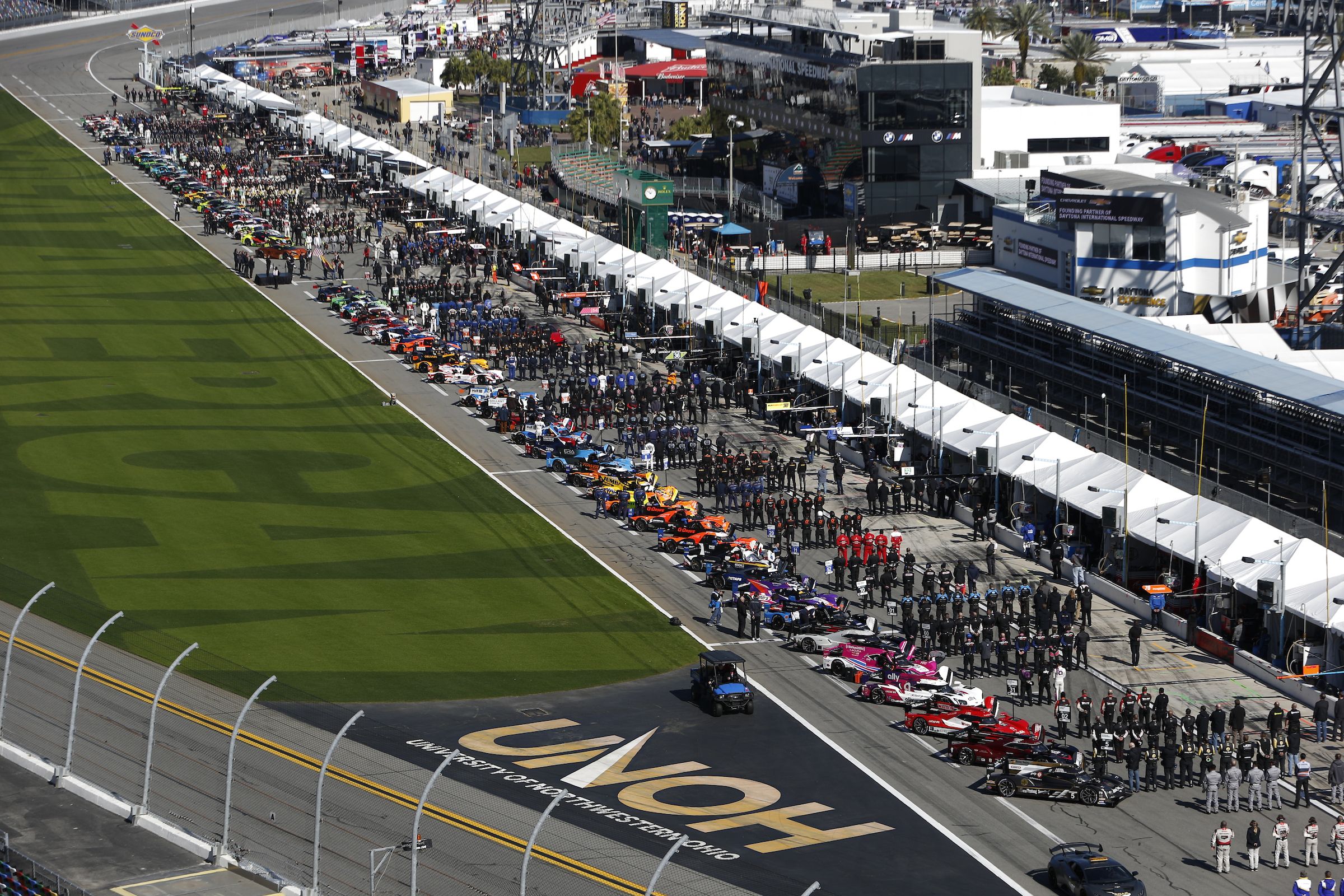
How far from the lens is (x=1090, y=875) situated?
39.2m

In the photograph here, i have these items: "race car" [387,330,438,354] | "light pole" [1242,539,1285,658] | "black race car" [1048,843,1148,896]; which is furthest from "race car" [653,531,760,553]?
"race car" [387,330,438,354]

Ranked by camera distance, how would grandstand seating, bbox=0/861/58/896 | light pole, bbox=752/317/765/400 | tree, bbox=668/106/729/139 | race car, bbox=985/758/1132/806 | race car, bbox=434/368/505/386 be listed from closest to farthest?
grandstand seating, bbox=0/861/58/896
race car, bbox=985/758/1132/806
light pole, bbox=752/317/765/400
race car, bbox=434/368/505/386
tree, bbox=668/106/729/139

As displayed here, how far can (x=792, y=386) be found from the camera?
3265 inches

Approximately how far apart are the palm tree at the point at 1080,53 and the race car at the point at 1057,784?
444 ft

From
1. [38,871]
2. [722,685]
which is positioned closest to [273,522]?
[722,685]

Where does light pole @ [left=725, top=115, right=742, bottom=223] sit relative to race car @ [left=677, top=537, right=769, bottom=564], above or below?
above

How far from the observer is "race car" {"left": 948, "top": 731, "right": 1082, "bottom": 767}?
46125 mm

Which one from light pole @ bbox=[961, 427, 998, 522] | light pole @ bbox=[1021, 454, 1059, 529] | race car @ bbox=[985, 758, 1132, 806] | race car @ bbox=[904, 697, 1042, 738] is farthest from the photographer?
light pole @ bbox=[961, 427, 998, 522]

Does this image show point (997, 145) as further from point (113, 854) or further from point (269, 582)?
point (113, 854)

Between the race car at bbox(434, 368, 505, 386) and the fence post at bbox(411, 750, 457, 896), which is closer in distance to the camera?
the fence post at bbox(411, 750, 457, 896)

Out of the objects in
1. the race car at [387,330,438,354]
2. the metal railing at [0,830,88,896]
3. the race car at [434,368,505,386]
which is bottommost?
the race car at [434,368,505,386]

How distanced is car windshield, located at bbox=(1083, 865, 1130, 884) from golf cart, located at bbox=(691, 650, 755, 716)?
13.3 meters

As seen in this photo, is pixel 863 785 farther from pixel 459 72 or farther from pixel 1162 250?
pixel 459 72

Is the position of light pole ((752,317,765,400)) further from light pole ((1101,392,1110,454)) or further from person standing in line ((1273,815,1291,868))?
person standing in line ((1273,815,1291,868))
